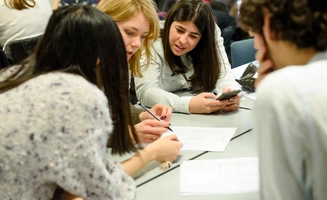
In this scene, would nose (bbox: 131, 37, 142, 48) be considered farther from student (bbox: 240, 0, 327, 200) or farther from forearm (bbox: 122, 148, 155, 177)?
student (bbox: 240, 0, 327, 200)

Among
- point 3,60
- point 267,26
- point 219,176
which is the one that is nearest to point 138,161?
point 219,176

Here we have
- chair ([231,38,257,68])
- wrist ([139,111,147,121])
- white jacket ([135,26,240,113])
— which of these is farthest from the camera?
chair ([231,38,257,68])

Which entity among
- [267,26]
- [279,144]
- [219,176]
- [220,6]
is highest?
[267,26]

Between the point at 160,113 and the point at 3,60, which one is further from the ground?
the point at 3,60

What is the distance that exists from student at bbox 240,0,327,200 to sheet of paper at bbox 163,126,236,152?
649mm

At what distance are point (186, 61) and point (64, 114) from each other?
1.38 metres

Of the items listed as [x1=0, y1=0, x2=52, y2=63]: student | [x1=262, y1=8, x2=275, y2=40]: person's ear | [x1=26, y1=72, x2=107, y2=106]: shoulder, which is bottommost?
[x1=0, y1=0, x2=52, y2=63]: student

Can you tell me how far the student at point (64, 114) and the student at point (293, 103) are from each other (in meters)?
0.39

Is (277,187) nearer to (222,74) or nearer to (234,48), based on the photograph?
(222,74)

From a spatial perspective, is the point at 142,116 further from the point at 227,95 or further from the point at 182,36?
the point at 182,36

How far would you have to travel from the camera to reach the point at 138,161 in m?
1.26

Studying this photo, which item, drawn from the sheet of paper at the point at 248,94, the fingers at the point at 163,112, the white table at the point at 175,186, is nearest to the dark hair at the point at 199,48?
the sheet of paper at the point at 248,94

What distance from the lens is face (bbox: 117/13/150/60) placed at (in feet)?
5.59

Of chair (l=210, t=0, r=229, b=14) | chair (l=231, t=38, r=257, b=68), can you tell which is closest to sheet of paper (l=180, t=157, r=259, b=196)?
chair (l=231, t=38, r=257, b=68)
